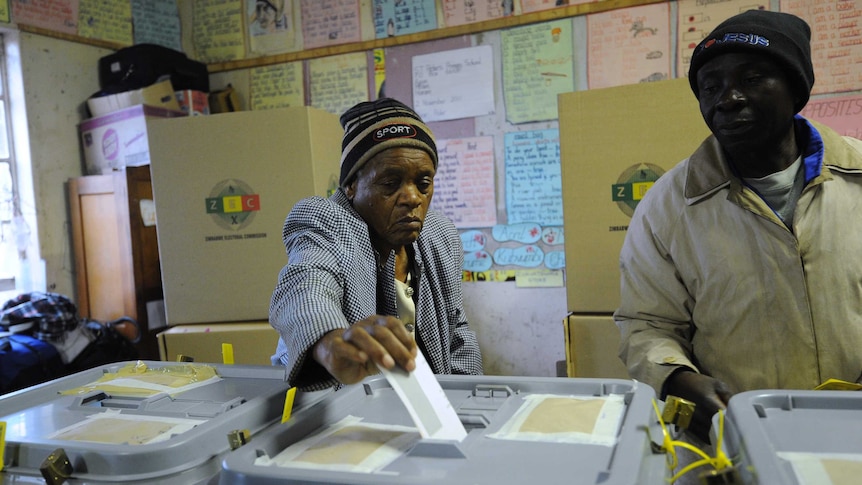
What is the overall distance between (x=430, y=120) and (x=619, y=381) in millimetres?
2452

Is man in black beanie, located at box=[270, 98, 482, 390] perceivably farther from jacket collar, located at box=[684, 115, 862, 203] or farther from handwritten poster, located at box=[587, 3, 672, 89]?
handwritten poster, located at box=[587, 3, 672, 89]

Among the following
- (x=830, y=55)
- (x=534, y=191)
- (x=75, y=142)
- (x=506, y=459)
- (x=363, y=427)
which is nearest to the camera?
(x=506, y=459)

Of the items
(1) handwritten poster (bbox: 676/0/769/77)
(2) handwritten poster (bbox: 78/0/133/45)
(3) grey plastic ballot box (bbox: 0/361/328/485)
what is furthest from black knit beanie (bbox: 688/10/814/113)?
(2) handwritten poster (bbox: 78/0/133/45)

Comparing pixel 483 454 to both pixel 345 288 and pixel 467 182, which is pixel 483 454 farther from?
pixel 467 182

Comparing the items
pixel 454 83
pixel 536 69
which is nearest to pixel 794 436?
pixel 536 69

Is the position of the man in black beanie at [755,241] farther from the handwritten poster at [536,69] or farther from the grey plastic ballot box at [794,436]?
the handwritten poster at [536,69]

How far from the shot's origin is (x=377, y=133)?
4.04 ft

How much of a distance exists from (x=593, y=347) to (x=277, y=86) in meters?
2.38

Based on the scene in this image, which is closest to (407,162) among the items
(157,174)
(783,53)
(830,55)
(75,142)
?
(783,53)

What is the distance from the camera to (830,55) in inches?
99.0

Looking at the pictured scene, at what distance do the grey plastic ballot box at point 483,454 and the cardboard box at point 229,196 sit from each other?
1.33 m

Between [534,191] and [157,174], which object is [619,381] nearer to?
[157,174]

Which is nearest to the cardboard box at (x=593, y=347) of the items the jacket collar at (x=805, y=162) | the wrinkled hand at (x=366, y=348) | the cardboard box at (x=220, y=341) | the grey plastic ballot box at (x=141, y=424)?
the jacket collar at (x=805, y=162)

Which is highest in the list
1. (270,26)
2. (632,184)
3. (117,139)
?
(270,26)
